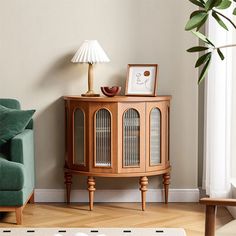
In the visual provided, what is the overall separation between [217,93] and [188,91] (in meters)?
0.53

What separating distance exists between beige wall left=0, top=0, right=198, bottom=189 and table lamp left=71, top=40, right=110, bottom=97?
6.9 inches

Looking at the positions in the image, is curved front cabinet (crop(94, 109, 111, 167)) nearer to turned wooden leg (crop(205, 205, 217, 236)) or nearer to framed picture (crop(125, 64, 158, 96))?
framed picture (crop(125, 64, 158, 96))

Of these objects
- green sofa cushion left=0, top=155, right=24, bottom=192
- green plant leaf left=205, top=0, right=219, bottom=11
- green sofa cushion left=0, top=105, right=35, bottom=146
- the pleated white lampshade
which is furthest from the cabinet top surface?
green plant leaf left=205, top=0, right=219, bottom=11

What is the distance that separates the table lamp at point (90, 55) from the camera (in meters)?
4.90

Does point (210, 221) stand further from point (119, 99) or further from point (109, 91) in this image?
point (109, 91)

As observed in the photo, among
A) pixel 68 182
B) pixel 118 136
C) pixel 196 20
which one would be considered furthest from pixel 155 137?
pixel 196 20

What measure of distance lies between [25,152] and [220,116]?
1.43 metres

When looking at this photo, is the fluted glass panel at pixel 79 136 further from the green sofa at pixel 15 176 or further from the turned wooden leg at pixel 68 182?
the green sofa at pixel 15 176

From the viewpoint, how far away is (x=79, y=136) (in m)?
4.92

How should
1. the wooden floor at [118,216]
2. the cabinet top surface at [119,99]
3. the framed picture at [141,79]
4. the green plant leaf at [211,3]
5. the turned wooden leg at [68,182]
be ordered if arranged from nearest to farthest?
the green plant leaf at [211,3], the wooden floor at [118,216], the cabinet top surface at [119,99], the framed picture at [141,79], the turned wooden leg at [68,182]

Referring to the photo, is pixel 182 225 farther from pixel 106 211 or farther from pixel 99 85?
pixel 99 85

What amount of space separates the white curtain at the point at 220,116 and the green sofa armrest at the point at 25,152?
1.35 metres

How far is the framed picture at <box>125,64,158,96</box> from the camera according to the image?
16.3 feet

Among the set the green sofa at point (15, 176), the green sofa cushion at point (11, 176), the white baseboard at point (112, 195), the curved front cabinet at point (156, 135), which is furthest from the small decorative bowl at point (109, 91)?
the green sofa cushion at point (11, 176)
